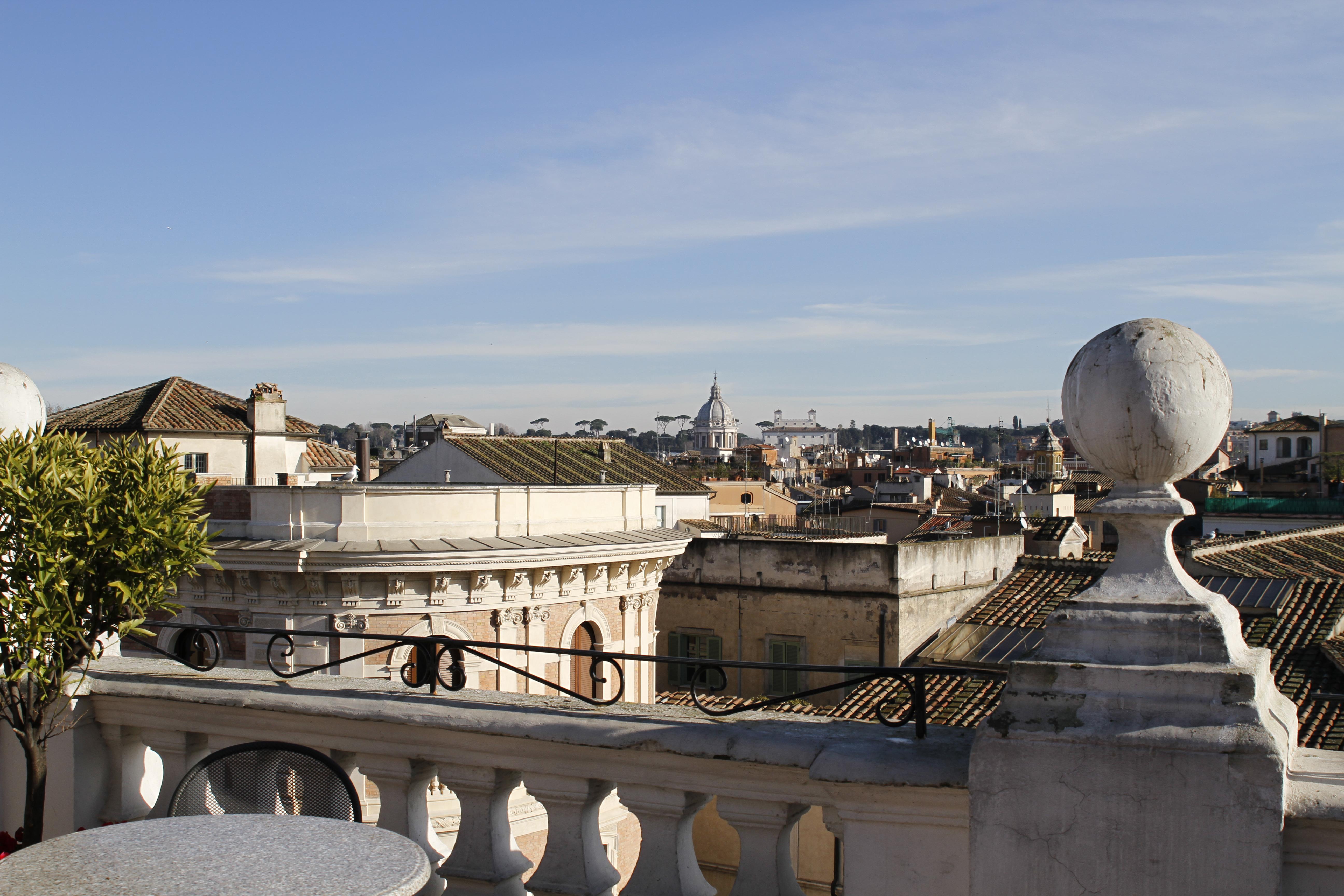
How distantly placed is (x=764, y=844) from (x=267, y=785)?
1.81m

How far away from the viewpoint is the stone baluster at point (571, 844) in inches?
133

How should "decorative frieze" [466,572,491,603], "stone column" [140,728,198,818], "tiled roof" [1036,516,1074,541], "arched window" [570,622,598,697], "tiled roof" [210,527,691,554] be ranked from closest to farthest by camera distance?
"stone column" [140,728,198,818] < "tiled roof" [210,527,691,554] < "decorative frieze" [466,572,491,603] < "arched window" [570,622,598,697] < "tiled roof" [1036,516,1074,541]

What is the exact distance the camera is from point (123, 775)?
4410mm

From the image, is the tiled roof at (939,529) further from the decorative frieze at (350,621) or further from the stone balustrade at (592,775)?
the stone balustrade at (592,775)

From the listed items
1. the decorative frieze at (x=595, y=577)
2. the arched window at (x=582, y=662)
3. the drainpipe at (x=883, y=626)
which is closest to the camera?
the arched window at (x=582, y=662)

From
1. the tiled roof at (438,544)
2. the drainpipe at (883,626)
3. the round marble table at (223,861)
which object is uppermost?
the round marble table at (223,861)

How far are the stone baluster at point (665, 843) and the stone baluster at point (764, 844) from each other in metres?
0.12

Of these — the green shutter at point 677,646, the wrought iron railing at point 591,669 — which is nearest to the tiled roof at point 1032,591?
the green shutter at point 677,646

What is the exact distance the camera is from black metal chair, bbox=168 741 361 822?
3.74 meters

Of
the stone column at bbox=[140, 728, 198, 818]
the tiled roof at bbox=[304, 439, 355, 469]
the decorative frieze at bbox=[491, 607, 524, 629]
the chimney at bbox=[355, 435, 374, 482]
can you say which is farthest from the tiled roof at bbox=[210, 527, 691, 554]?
the tiled roof at bbox=[304, 439, 355, 469]

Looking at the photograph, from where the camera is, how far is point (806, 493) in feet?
279

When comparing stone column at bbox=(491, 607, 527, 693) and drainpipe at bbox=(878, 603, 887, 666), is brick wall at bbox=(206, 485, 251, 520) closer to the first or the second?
stone column at bbox=(491, 607, 527, 693)

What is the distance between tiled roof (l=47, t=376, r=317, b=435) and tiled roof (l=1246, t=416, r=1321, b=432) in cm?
6387

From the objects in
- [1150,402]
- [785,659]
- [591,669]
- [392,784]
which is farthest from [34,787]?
[785,659]
